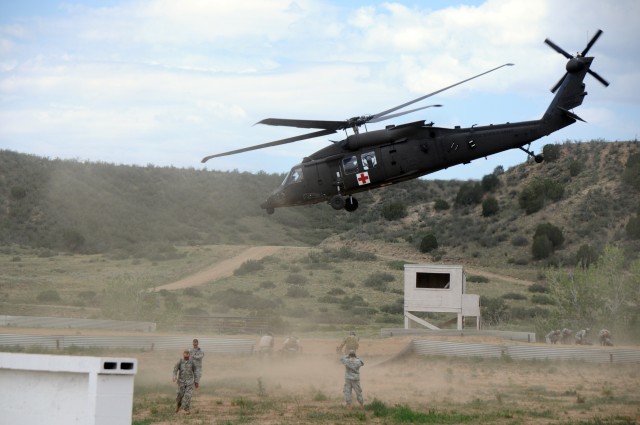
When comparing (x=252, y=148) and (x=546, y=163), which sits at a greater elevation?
(x=546, y=163)

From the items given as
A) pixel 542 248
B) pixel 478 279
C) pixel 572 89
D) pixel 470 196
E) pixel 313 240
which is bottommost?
pixel 478 279

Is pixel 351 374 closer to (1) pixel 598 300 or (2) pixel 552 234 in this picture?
(1) pixel 598 300

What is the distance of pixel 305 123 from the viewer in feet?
105

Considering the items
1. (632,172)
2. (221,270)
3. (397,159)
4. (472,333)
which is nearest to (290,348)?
(397,159)

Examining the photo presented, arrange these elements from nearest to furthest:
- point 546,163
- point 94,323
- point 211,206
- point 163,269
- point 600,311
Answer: point 94,323, point 600,311, point 163,269, point 546,163, point 211,206

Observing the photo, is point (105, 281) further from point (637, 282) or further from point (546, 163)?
point (546, 163)

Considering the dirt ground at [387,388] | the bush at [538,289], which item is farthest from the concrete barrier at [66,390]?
the bush at [538,289]

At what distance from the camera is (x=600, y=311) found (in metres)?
49.1

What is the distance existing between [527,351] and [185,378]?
16.1 m

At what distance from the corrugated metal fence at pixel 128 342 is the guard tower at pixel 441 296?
32.0ft

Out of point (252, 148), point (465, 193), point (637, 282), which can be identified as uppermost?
point (465, 193)

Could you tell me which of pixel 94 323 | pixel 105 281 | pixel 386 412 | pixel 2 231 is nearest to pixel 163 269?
pixel 105 281

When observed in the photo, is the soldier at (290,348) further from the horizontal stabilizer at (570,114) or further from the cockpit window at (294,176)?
the horizontal stabilizer at (570,114)

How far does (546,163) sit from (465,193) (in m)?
9.22
